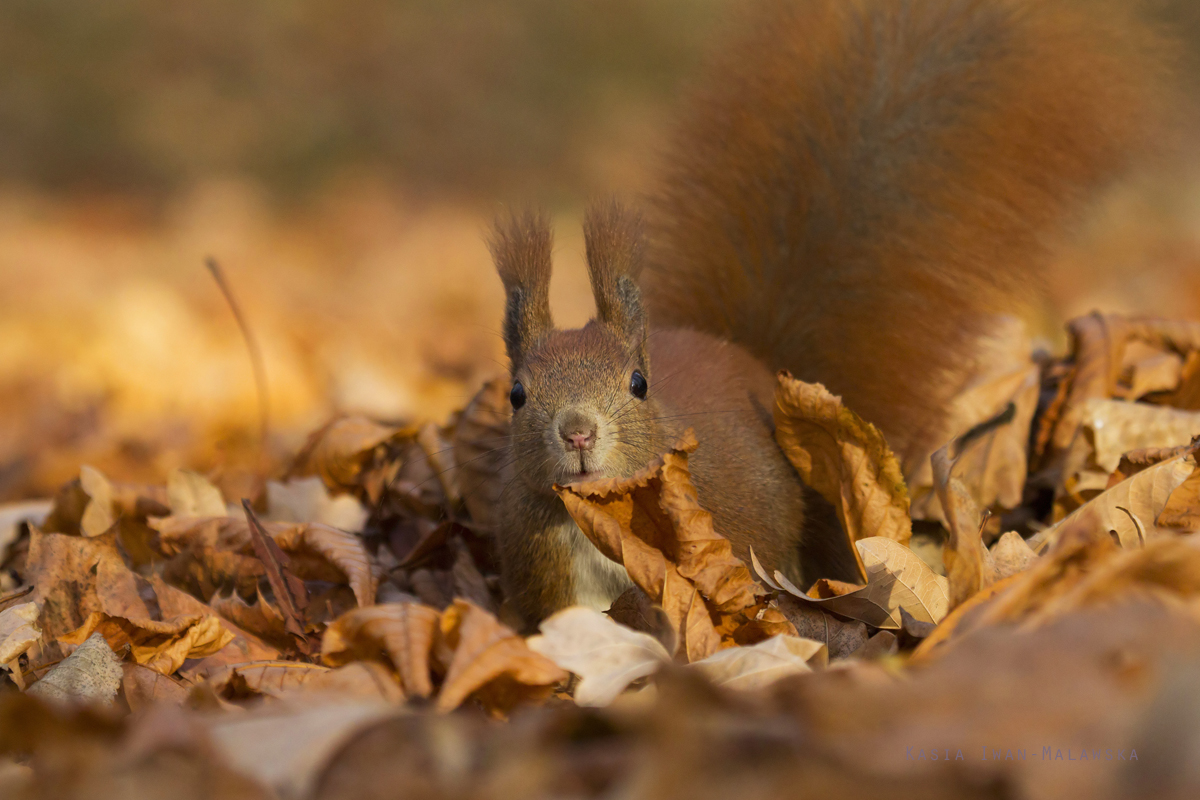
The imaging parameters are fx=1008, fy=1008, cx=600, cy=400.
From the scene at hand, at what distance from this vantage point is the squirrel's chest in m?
2.04

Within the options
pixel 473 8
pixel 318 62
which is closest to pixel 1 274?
pixel 318 62

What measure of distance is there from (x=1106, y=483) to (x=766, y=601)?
2.98ft

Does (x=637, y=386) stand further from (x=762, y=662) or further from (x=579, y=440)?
(x=762, y=662)

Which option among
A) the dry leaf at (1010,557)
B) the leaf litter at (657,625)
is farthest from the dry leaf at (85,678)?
the dry leaf at (1010,557)

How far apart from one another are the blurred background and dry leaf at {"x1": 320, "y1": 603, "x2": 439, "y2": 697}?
2.23m

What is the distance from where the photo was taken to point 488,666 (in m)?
1.33

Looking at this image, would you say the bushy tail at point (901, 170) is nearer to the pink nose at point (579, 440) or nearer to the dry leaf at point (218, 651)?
the pink nose at point (579, 440)

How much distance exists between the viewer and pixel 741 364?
2.40 m

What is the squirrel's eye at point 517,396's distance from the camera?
2.15 meters

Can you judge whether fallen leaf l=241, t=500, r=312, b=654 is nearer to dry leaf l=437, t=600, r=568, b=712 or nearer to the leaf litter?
the leaf litter

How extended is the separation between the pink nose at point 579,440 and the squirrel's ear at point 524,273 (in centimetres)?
36

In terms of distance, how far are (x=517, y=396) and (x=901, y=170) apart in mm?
1106

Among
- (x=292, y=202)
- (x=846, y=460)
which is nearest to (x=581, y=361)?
(x=846, y=460)

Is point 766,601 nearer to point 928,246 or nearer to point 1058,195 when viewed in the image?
point 928,246
